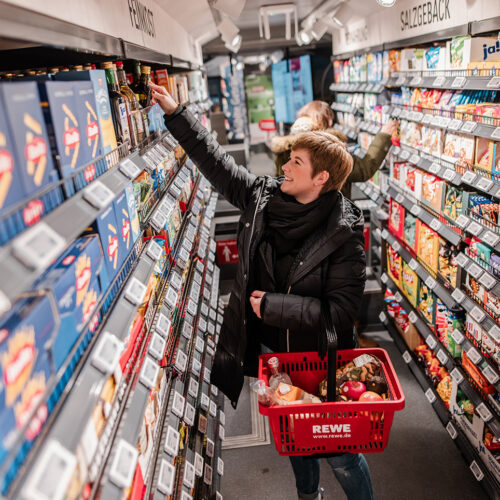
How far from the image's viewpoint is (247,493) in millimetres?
2934

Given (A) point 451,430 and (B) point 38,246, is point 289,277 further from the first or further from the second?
(A) point 451,430

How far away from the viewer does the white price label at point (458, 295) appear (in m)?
3.02

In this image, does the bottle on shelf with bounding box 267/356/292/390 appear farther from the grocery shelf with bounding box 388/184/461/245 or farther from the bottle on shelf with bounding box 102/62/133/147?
the grocery shelf with bounding box 388/184/461/245

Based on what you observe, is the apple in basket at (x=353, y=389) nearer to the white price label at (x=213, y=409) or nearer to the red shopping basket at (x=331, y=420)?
the red shopping basket at (x=331, y=420)

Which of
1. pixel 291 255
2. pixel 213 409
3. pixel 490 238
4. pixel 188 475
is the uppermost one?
pixel 291 255

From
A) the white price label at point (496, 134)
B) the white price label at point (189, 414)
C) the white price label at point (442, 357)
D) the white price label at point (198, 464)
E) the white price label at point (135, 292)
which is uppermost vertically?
the white price label at point (496, 134)

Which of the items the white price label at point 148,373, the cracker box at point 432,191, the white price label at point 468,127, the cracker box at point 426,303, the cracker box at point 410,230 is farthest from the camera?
the cracker box at point 410,230

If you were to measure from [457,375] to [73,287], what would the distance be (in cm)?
268

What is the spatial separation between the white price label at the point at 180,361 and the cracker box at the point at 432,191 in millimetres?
2044

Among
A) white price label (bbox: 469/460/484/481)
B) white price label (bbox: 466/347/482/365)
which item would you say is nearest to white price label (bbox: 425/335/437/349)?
white price label (bbox: 466/347/482/365)

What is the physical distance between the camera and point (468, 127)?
2.75 metres

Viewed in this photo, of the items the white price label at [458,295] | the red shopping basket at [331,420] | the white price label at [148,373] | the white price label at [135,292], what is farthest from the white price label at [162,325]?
the white price label at [458,295]

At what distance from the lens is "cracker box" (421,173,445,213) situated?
3.37 m

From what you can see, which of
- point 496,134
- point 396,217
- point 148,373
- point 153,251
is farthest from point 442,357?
point 148,373
